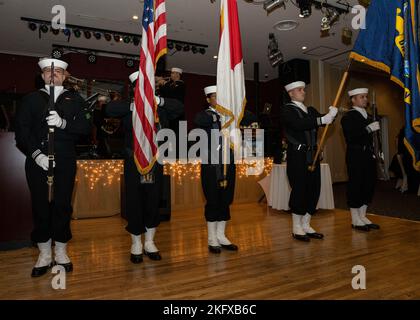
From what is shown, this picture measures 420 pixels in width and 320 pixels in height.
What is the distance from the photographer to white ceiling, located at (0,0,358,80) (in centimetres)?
593

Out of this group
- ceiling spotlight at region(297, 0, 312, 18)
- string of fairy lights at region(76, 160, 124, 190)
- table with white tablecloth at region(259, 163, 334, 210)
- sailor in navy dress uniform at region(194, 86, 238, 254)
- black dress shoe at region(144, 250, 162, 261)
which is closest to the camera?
black dress shoe at region(144, 250, 162, 261)

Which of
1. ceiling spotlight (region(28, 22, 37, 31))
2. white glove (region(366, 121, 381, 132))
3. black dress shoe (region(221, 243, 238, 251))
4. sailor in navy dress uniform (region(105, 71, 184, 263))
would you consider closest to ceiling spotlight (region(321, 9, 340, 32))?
white glove (region(366, 121, 381, 132))

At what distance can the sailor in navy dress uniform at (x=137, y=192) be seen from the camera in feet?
9.30

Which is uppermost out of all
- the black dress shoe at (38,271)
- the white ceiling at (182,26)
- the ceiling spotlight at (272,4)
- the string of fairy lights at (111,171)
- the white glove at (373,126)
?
the white ceiling at (182,26)

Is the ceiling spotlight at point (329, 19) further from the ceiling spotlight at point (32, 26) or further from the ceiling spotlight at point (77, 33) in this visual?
the ceiling spotlight at point (32, 26)

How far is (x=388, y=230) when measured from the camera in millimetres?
3955

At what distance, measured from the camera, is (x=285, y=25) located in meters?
6.82

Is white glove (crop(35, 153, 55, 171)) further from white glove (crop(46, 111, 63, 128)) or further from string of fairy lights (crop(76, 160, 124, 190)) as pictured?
string of fairy lights (crop(76, 160, 124, 190))

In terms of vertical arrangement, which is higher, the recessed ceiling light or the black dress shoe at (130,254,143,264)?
the recessed ceiling light

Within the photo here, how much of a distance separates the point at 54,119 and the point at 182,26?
5226 millimetres

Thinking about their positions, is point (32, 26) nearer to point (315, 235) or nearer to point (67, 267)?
point (67, 267)

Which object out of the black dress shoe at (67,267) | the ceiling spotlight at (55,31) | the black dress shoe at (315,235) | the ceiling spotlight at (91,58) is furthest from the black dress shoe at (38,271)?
the ceiling spotlight at (91,58)

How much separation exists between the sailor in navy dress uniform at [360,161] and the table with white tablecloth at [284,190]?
1.15m

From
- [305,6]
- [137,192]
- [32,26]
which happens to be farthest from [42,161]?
[32,26]
